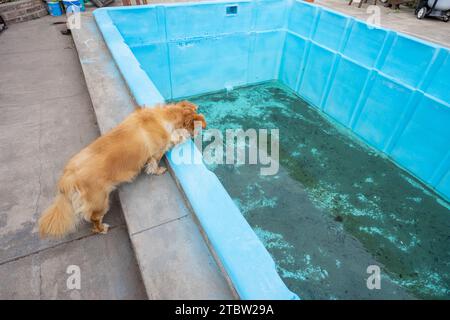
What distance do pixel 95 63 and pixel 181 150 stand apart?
2856 millimetres

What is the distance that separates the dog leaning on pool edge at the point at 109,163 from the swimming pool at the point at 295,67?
281 mm

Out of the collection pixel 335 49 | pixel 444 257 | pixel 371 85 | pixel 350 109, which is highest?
pixel 335 49

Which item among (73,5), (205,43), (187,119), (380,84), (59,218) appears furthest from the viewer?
(205,43)

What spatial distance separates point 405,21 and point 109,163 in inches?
465

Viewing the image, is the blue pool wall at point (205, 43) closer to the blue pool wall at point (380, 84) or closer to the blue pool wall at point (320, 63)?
the blue pool wall at point (320, 63)

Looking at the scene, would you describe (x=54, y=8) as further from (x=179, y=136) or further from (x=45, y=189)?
(x=179, y=136)

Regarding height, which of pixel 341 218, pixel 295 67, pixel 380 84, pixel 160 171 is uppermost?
pixel 160 171

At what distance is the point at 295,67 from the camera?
8828mm

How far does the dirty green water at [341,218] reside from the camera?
4148 mm

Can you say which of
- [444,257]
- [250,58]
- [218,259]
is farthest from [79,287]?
[250,58]

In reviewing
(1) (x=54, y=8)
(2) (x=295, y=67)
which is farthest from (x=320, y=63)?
(1) (x=54, y=8)

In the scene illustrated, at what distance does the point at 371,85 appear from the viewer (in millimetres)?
6527

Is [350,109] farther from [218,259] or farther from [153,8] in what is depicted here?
[218,259]

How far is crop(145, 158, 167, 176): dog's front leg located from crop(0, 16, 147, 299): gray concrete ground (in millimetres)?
437
